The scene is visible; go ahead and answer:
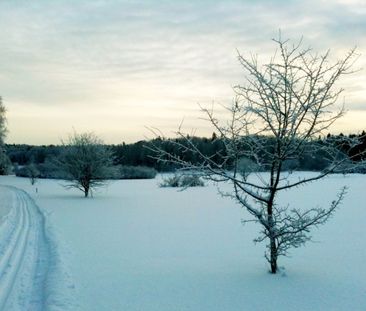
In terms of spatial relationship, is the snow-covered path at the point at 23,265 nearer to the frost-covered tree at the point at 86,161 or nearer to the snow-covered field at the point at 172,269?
the snow-covered field at the point at 172,269

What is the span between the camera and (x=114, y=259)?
38.6 ft

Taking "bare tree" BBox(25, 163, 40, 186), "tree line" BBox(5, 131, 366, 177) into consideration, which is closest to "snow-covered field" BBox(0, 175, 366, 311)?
"tree line" BBox(5, 131, 366, 177)

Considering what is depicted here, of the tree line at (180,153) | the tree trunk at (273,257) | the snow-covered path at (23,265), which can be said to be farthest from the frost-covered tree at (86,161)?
the tree trunk at (273,257)

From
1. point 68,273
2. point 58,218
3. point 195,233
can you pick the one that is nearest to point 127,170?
point 58,218

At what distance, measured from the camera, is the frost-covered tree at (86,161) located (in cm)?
3675

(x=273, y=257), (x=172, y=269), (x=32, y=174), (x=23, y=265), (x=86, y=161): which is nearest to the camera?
(x=273, y=257)

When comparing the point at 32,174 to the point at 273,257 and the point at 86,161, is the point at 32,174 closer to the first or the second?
the point at 86,161

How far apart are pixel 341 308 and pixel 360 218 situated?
13.7m

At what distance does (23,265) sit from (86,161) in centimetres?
2650

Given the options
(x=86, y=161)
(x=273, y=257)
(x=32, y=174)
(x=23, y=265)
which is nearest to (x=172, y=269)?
(x=273, y=257)

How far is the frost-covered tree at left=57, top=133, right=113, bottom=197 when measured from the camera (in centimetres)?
3675

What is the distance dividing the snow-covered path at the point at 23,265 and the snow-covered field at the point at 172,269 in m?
0.02

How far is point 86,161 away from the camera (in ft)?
121

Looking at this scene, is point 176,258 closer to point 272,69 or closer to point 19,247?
point 19,247
